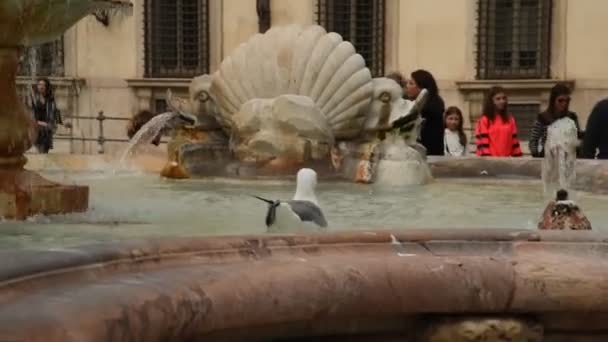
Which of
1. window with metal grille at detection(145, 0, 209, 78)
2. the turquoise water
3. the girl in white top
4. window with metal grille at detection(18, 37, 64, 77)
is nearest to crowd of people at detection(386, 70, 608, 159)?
the girl in white top

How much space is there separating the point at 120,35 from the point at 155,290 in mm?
15834

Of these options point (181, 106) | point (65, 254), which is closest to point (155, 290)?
point (65, 254)

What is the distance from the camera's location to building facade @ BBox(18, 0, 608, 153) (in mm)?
15773

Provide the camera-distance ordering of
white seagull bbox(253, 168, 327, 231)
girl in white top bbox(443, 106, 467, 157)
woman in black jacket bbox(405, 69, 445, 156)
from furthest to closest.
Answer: girl in white top bbox(443, 106, 467, 157) → woman in black jacket bbox(405, 69, 445, 156) → white seagull bbox(253, 168, 327, 231)

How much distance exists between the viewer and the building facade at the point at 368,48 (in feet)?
51.8

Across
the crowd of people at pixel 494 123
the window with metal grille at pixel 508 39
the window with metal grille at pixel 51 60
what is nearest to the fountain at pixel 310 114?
the crowd of people at pixel 494 123

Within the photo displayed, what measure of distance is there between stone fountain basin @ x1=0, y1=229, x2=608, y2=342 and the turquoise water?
3.56 feet

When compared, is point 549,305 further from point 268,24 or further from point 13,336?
point 268,24

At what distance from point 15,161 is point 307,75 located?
2.38 m

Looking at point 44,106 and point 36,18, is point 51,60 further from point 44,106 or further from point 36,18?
point 36,18

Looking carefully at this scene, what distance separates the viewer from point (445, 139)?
27.9 feet

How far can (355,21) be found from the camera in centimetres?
1695

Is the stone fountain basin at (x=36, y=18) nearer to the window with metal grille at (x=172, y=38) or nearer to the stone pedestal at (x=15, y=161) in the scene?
the stone pedestal at (x=15, y=161)

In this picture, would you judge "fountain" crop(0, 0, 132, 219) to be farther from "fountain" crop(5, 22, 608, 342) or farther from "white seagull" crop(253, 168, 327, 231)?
"white seagull" crop(253, 168, 327, 231)
